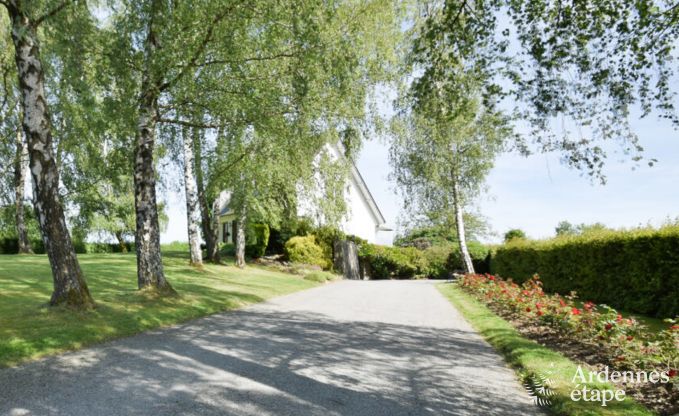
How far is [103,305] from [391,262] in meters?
24.5

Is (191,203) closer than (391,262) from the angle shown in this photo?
Yes

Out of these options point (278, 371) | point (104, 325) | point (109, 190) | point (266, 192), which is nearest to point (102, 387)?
point (278, 371)

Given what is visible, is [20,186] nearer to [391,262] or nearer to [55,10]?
[55,10]

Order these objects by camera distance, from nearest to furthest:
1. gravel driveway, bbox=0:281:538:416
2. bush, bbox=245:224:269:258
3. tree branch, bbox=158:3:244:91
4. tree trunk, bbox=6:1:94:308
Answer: gravel driveway, bbox=0:281:538:416 → tree trunk, bbox=6:1:94:308 → tree branch, bbox=158:3:244:91 → bush, bbox=245:224:269:258

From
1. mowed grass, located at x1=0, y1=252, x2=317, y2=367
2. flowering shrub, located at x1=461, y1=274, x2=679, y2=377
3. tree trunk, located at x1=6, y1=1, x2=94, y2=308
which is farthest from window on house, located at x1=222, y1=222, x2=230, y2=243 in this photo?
tree trunk, located at x1=6, y1=1, x2=94, y2=308

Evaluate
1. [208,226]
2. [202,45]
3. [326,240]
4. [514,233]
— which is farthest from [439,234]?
[202,45]

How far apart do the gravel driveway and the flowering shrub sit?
5.37ft

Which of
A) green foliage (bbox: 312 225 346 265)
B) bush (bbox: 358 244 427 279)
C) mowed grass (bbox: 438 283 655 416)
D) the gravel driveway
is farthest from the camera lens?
bush (bbox: 358 244 427 279)

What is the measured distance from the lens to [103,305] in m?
10.2

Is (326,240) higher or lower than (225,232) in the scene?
lower

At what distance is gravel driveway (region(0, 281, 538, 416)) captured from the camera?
489 centimetres

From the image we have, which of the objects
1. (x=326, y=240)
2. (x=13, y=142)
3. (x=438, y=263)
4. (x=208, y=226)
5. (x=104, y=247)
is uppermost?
(x=13, y=142)

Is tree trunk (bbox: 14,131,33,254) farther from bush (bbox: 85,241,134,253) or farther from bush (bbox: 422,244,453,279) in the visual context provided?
bush (bbox: 422,244,453,279)

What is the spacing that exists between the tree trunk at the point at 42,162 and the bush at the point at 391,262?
24.1 m
